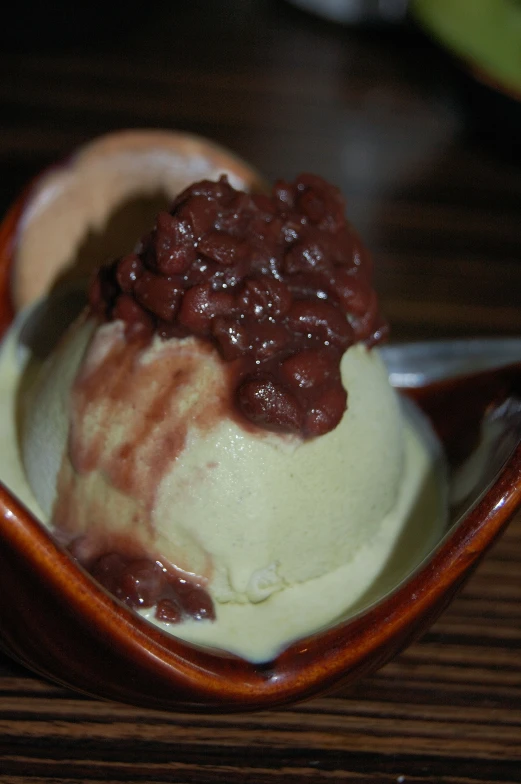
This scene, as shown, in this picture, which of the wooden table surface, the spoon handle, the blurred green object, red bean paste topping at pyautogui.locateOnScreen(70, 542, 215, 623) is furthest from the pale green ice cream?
the blurred green object

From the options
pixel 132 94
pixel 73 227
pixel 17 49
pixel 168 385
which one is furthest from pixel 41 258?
pixel 17 49

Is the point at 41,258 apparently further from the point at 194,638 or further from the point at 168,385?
the point at 194,638

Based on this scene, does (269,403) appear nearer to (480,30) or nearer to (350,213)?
(350,213)

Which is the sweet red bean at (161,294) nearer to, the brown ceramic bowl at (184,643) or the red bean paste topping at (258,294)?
the red bean paste topping at (258,294)

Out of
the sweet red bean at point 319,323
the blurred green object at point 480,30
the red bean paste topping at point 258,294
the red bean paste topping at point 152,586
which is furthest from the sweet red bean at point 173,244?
the blurred green object at point 480,30

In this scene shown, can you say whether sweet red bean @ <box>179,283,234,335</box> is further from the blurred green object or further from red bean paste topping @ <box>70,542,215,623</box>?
the blurred green object

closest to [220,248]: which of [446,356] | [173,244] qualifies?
[173,244]
